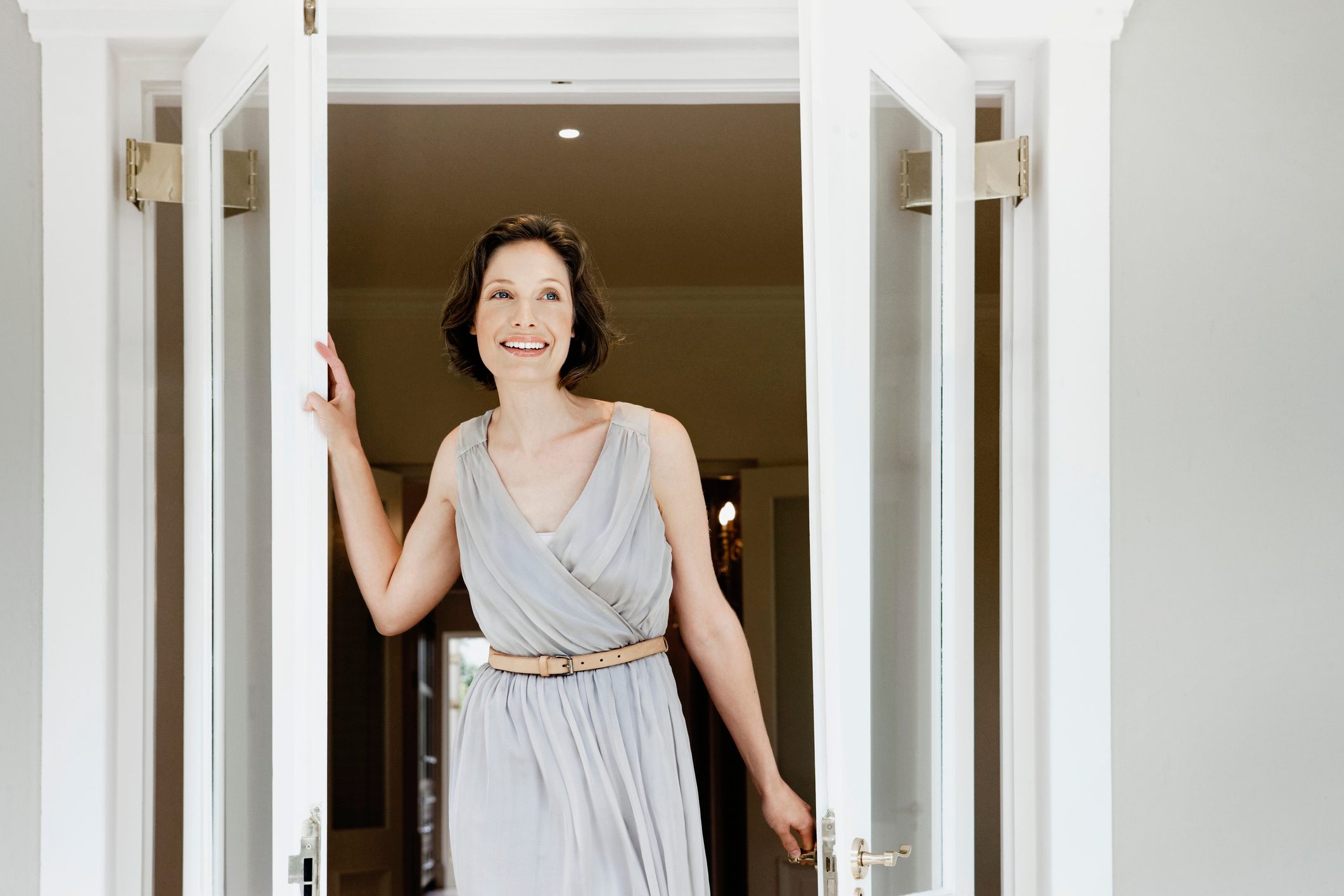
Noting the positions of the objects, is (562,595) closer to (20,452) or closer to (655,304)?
(20,452)

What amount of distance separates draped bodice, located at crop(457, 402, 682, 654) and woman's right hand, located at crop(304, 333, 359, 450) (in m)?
0.38

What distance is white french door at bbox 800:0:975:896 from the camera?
1493mm

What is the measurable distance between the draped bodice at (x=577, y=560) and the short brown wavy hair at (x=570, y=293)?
0.20 metres

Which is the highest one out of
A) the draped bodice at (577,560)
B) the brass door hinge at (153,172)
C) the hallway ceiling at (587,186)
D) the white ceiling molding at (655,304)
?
the hallway ceiling at (587,186)

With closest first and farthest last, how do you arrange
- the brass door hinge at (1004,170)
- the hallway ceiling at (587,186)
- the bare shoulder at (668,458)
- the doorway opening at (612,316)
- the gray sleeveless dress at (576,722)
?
the brass door hinge at (1004,170)
the gray sleeveless dress at (576,722)
the bare shoulder at (668,458)
the hallway ceiling at (587,186)
the doorway opening at (612,316)

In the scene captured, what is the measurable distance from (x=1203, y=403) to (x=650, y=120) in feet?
5.58

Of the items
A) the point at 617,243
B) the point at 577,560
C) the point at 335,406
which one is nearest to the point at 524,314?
the point at 577,560

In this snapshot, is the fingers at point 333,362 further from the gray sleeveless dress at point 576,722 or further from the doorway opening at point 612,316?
the doorway opening at point 612,316

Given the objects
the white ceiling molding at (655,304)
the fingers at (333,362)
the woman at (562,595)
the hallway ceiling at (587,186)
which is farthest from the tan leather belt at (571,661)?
the white ceiling molding at (655,304)

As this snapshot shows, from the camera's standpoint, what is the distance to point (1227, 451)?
6.07 ft

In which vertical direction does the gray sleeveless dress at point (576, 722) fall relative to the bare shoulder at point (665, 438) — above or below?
below

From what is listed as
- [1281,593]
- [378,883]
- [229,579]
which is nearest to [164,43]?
[229,579]

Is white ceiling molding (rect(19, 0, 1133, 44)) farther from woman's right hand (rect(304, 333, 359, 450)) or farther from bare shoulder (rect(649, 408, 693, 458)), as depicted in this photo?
bare shoulder (rect(649, 408, 693, 458))

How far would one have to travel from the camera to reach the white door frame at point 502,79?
1736 mm
